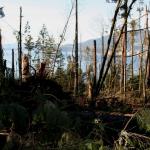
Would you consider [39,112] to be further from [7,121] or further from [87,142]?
[87,142]

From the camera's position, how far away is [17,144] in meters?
3.44

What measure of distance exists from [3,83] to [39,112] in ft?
3.60

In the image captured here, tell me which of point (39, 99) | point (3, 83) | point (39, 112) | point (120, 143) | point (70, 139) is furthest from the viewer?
point (3, 83)

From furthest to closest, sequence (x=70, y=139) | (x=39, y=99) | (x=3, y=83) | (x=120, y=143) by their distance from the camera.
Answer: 1. (x=3, y=83)
2. (x=39, y=99)
3. (x=70, y=139)
4. (x=120, y=143)

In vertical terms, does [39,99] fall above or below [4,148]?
above

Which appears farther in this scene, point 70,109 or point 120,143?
point 70,109

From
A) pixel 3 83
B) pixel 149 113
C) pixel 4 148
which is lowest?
pixel 4 148

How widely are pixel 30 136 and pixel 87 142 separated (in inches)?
17.4

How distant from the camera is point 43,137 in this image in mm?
3855

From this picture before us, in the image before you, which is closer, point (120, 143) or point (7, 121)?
point (120, 143)

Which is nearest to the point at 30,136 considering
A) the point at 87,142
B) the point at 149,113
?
the point at 87,142

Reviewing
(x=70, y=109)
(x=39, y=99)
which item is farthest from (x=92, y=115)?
(x=39, y=99)

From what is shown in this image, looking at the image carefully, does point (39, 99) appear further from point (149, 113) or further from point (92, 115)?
point (149, 113)

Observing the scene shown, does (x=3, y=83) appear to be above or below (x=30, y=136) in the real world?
above
